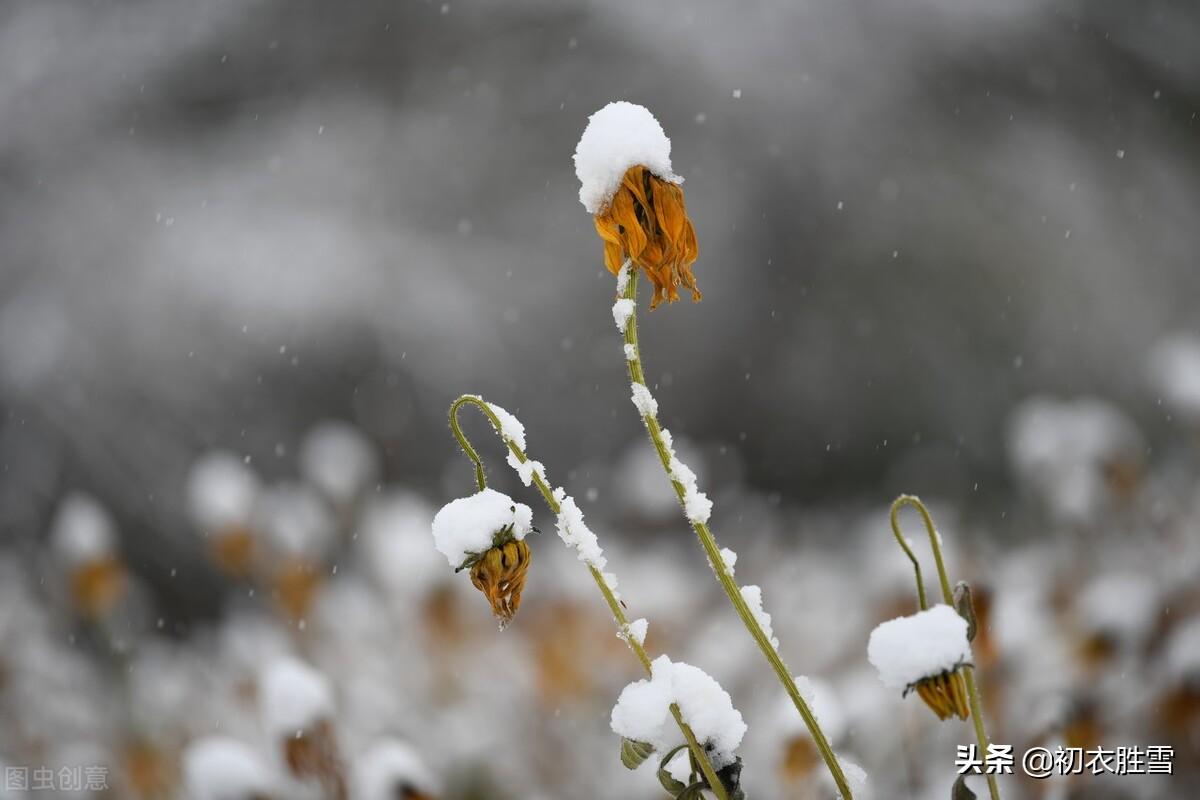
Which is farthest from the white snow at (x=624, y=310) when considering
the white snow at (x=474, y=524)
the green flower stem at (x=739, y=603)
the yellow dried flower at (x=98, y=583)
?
the yellow dried flower at (x=98, y=583)

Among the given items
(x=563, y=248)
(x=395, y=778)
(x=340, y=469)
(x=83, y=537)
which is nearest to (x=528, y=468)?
(x=395, y=778)

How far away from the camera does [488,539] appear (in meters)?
0.52

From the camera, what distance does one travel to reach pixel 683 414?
423cm

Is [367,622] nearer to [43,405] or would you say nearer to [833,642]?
[833,642]

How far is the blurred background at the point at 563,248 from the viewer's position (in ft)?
13.0

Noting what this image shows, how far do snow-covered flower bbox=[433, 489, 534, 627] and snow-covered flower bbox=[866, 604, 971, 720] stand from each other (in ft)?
0.56

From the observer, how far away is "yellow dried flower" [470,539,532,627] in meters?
0.53

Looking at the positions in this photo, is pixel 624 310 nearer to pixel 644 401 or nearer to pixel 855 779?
pixel 644 401

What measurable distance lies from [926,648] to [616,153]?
0.25 m

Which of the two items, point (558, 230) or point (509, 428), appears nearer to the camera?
point (509, 428)

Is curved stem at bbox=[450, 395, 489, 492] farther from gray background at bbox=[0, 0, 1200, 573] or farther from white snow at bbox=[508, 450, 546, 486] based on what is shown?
gray background at bbox=[0, 0, 1200, 573]

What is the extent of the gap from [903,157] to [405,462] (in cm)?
227

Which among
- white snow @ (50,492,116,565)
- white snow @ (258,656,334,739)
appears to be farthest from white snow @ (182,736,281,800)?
white snow @ (50,492,116,565)

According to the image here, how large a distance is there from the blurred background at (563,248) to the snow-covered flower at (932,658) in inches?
110
